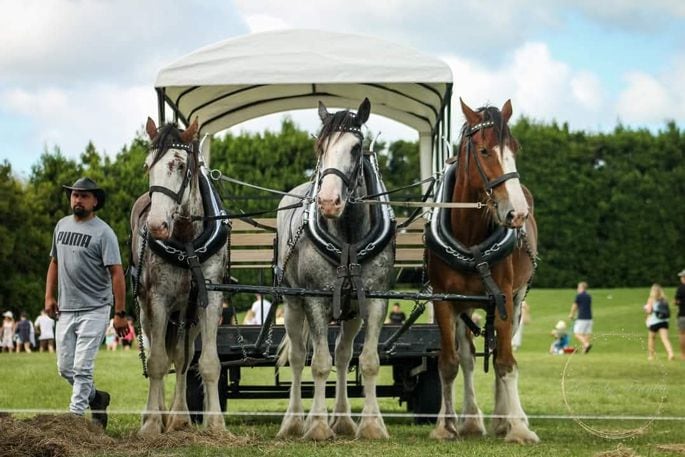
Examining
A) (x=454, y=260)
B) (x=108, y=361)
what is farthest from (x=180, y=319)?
(x=108, y=361)

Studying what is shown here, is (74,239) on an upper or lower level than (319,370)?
upper

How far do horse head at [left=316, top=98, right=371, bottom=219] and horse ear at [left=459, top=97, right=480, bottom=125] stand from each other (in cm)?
69

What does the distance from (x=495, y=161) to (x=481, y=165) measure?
0.12 metres

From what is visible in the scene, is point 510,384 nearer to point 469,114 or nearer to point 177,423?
point 469,114

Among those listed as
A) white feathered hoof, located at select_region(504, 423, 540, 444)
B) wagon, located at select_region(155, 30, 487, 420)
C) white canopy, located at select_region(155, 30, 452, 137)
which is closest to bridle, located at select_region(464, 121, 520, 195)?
wagon, located at select_region(155, 30, 487, 420)

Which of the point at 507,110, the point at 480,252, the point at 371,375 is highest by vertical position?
the point at 507,110

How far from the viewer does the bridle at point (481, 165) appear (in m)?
7.51

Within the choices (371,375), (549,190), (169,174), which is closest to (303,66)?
(169,174)

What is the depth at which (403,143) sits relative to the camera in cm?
4650

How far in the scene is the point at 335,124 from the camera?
7863 mm

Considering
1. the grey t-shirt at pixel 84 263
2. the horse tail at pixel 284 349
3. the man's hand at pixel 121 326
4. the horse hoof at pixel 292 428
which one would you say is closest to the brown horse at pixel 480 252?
the horse hoof at pixel 292 428

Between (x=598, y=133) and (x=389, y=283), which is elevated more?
(x=598, y=133)

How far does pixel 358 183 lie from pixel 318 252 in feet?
1.92

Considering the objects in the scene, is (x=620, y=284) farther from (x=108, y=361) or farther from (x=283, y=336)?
(x=283, y=336)
